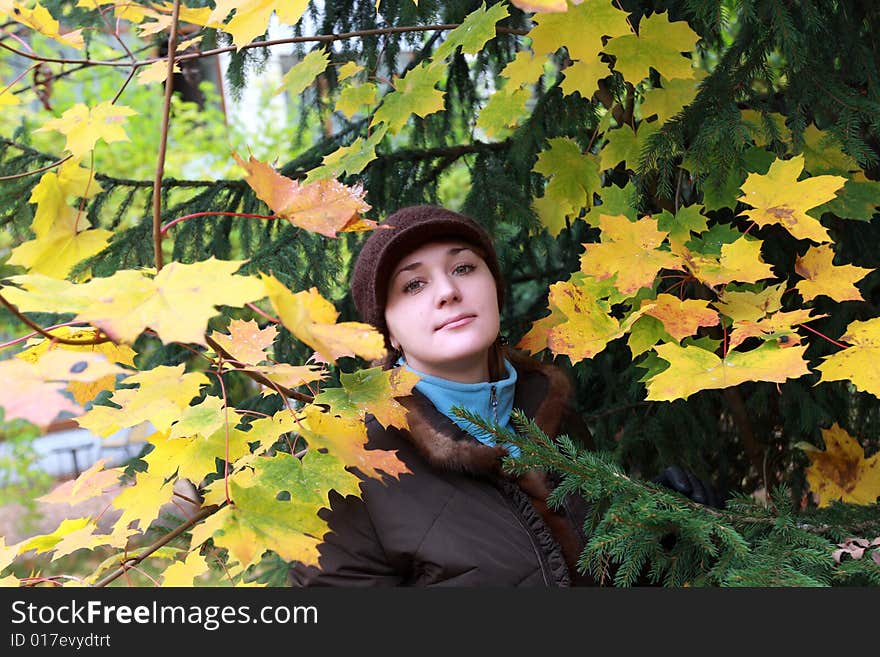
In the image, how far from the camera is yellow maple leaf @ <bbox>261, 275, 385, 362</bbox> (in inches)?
40.6

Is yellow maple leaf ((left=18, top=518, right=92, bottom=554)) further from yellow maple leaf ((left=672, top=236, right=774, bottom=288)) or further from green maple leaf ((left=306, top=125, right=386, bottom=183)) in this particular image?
yellow maple leaf ((left=672, top=236, right=774, bottom=288))

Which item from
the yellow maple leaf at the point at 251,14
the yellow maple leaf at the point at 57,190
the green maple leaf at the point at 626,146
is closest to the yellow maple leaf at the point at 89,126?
the yellow maple leaf at the point at 57,190

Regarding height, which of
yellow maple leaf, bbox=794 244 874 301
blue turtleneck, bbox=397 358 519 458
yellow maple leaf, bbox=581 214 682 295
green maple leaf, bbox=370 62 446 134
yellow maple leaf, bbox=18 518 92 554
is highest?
green maple leaf, bbox=370 62 446 134

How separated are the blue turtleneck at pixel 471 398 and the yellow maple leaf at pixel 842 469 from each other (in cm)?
78

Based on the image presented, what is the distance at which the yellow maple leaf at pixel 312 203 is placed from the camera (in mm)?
1229

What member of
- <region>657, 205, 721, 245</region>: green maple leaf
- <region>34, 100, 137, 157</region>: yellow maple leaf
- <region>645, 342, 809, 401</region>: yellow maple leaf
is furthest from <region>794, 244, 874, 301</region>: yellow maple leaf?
<region>34, 100, 137, 157</region>: yellow maple leaf

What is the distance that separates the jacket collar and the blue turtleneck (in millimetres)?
27

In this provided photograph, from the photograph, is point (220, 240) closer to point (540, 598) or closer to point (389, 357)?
point (389, 357)

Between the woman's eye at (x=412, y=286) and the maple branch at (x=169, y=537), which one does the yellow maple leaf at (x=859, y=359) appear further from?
the maple branch at (x=169, y=537)

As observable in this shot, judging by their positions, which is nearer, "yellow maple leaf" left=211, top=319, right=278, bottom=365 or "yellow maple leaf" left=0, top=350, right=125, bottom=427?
"yellow maple leaf" left=0, top=350, right=125, bottom=427

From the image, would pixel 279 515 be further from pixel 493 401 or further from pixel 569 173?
pixel 569 173

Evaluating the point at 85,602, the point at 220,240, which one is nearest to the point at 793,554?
the point at 85,602

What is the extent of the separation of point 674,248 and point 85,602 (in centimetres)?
122

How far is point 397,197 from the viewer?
8.32 feet
